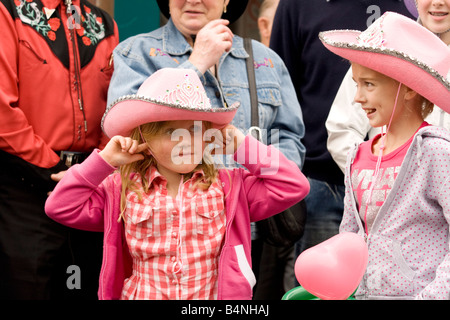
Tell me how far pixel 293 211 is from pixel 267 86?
1.96 ft

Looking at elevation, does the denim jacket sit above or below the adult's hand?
below

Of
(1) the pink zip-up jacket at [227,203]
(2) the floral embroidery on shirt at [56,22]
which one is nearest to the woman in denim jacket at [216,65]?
(2) the floral embroidery on shirt at [56,22]

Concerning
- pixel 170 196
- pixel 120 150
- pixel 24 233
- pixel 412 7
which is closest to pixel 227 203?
pixel 170 196

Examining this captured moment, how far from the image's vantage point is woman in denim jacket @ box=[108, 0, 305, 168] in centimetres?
298

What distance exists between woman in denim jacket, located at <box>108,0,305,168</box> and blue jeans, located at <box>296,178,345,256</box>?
0.37 metres

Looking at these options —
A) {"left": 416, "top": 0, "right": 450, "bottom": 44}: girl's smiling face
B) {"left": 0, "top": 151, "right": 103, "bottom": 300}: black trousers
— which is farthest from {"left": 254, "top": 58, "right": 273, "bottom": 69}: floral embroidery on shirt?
{"left": 0, "top": 151, "right": 103, "bottom": 300}: black trousers

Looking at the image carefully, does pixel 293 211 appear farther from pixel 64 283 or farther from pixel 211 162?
pixel 64 283

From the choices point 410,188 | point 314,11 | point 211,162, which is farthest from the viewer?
point 314,11

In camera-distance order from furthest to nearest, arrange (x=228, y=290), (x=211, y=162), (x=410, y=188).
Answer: (x=211, y=162)
(x=228, y=290)
(x=410, y=188)

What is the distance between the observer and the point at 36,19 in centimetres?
314

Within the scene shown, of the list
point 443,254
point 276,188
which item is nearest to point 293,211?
point 276,188

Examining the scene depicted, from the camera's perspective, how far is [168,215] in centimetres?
257

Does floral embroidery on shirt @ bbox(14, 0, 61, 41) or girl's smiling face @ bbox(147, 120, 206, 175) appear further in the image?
floral embroidery on shirt @ bbox(14, 0, 61, 41)

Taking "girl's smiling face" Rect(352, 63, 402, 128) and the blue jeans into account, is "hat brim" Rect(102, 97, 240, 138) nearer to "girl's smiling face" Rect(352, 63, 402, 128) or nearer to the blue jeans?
"girl's smiling face" Rect(352, 63, 402, 128)
